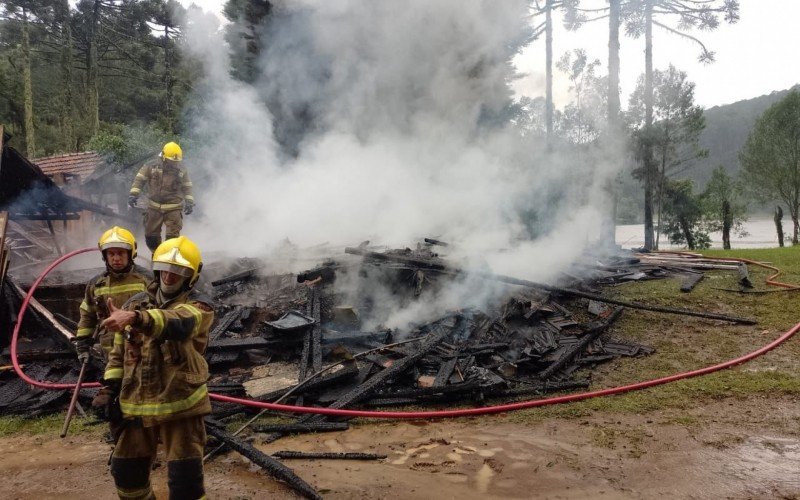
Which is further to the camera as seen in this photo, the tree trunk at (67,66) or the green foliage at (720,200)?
the green foliage at (720,200)

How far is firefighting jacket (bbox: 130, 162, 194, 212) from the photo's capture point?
7.81m

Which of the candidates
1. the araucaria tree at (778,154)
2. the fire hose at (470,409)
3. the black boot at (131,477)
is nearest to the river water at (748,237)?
the araucaria tree at (778,154)

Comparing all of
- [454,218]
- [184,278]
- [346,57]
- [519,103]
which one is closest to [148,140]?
[346,57]

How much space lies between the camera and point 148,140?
1484cm

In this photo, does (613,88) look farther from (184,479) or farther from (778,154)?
(184,479)

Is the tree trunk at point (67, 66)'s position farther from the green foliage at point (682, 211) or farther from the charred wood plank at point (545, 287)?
the green foliage at point (682, 211)

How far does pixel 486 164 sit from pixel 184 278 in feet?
35.8

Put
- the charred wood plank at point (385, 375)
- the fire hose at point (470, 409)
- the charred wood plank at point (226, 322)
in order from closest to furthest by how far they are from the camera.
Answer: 1. the fire hose at point (470, 409)
2. the charred wood plank at point (385, 375)
3. the charred wood plank at point (226, 322)

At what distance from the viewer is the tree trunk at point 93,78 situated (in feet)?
71.4

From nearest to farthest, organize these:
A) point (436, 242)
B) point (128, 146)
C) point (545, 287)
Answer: point (545, 287), point (436, 242), point (128, 146)

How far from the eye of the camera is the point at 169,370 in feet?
8.50

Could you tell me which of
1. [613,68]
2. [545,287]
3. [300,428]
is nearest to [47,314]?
[300,428]

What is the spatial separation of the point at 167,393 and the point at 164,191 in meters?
6.29

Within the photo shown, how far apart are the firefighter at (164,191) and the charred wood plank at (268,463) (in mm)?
4994
